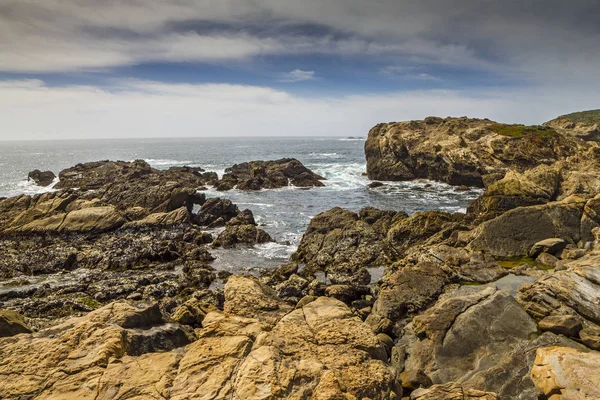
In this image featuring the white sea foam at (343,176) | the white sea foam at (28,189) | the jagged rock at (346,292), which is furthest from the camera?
the white sea foam at (343,176)

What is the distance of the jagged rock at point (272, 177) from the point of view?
242 feet

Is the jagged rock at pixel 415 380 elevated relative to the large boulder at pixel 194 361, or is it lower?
lower

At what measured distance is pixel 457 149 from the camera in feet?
241

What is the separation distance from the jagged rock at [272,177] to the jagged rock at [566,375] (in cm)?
6477

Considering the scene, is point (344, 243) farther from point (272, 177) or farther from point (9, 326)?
point (272, 177)

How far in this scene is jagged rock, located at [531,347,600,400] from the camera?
9.24 m

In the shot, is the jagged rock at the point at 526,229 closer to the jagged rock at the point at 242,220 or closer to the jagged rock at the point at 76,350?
the jagged rock at the point at 242,220

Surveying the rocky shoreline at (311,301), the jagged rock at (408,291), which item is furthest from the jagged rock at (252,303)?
the jagged rock at (408,291)

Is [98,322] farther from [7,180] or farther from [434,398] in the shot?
[7,180]

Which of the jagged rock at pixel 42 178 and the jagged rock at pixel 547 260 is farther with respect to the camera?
the jagged rock at pixel 42 178

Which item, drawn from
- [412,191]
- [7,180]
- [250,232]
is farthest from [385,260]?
[7,180]

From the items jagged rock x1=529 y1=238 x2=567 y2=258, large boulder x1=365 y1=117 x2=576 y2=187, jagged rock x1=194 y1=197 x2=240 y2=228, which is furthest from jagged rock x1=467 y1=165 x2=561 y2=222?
jagged rock x1=194 y1=197 x2=240 y2=228

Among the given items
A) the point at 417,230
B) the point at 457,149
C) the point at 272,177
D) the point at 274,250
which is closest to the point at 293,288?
the point at 274,250

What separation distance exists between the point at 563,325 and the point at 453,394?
8.46m
